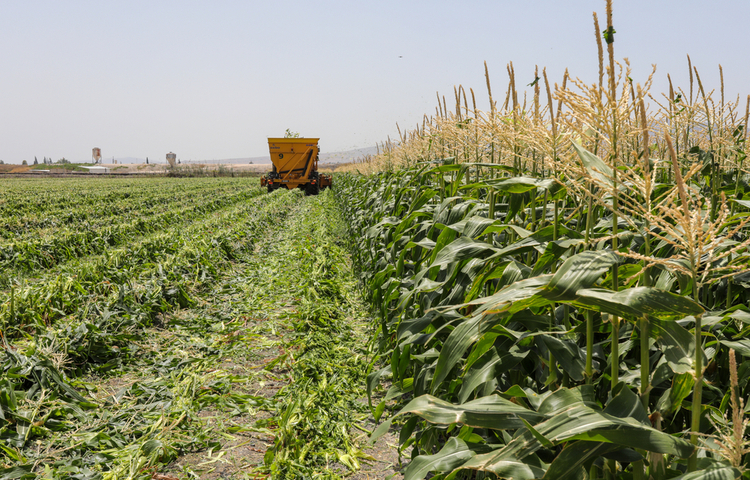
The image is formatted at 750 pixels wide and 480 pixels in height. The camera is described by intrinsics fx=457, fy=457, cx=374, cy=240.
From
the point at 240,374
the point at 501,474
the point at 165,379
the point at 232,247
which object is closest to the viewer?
the point at 501,474

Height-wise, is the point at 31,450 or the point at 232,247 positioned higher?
the point at 232,247

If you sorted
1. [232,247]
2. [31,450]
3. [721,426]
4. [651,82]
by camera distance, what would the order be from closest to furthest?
[651,82]
[721,426]
[31,450]
[232,247]

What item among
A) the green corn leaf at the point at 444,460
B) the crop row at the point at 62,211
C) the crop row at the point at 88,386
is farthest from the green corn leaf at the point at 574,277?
the crop row at the point at 62,211

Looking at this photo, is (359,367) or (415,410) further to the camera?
(359,367)

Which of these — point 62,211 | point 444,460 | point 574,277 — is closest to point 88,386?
point 444,460

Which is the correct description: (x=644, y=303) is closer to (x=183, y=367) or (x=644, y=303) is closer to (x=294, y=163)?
(x=183, y=367)

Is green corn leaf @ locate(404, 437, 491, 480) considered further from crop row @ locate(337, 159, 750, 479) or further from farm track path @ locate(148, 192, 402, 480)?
farm track path @ locate(148, 192, 402, 480)

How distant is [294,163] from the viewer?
21609mm

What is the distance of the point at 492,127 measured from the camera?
2.61 meters

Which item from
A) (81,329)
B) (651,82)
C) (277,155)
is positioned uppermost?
(277,155)

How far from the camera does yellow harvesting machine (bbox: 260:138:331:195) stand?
70.0 feet

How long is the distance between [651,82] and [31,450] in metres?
3.76

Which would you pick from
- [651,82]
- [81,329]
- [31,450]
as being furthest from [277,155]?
[651,82]

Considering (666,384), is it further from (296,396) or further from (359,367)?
(359,367)
